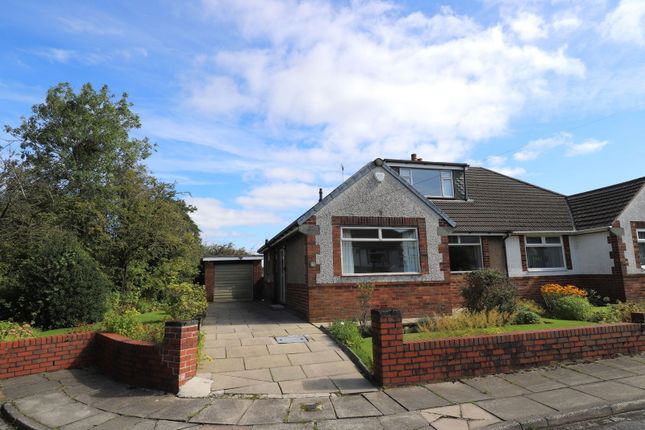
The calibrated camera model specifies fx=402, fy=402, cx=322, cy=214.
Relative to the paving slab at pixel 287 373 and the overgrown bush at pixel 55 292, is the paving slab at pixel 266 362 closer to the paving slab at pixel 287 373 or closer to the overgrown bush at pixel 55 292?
the paving slab at pixel 287 373

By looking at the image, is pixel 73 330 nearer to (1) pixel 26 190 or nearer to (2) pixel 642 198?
(1) pixel 26 190

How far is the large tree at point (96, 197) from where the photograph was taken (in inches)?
477

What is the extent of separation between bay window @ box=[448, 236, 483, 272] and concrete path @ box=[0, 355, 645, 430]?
338 inches

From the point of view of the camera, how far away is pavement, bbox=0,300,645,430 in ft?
15.5

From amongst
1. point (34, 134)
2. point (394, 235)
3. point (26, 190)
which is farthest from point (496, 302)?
point (34, 134)

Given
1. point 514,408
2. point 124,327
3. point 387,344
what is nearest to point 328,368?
point 387,344

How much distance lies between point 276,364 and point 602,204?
15.3m

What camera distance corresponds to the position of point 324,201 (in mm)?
11438

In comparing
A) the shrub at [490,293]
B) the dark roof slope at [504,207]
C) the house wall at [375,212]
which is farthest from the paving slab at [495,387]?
the dark roof slope at [504,207]

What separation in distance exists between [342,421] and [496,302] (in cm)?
665

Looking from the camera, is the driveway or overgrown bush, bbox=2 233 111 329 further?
overgrown bush, bbox=2 233 111 329

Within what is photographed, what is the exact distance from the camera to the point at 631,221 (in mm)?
14883

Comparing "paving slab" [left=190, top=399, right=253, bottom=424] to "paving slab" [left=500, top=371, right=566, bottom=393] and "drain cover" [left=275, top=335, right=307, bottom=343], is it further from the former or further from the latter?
"paving slab" [left=500, top=371, right=566, bottom=393]

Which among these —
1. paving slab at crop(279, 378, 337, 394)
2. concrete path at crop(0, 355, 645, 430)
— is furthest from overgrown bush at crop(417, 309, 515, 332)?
paving slab at crop(279, 378, 337, 394)
